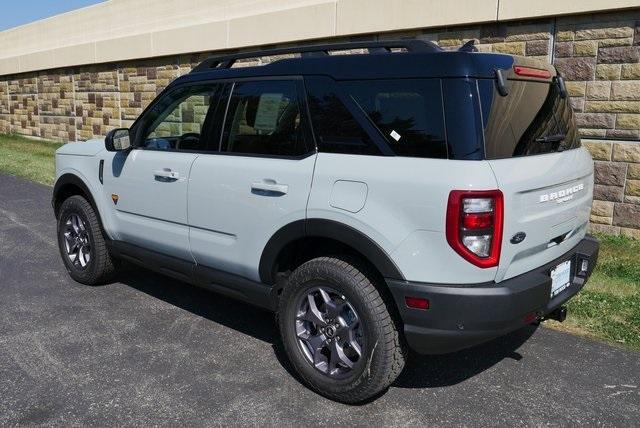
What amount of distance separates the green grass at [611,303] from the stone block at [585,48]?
7.15 feet

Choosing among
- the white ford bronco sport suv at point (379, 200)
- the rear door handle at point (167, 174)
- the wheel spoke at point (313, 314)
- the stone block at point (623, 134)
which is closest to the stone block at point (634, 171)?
the stone block at point (623, 134)

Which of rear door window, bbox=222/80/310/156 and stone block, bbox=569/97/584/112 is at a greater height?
stone block, bbox=569/97/584/112

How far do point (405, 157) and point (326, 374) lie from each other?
1293mm

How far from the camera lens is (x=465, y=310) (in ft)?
9.20

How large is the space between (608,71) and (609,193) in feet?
4.29

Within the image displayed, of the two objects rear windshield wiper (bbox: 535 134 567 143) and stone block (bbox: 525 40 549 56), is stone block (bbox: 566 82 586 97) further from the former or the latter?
Answer: rear windshield wiper (bbox: 535 134 567 143)

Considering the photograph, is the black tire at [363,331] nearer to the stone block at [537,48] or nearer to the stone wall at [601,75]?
the stone wall at [601,75]

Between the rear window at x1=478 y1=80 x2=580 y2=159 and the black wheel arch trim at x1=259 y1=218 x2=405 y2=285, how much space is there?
720 mm

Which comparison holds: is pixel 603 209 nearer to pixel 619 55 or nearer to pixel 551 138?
pixel 619 55

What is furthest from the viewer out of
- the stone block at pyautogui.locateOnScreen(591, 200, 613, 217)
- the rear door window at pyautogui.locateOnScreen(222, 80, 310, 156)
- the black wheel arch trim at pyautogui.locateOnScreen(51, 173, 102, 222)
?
the stone block at pyautogui.locateOnScreen(591, 200, 613, 217)

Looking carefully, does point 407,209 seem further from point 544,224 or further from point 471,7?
point 471,7

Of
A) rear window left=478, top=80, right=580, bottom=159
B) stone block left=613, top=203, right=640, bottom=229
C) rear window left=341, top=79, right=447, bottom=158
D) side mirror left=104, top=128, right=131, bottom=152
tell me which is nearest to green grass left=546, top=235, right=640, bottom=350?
stone block left=613, top=203, right=640, bottom=229

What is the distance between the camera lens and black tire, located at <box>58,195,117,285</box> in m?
4.92

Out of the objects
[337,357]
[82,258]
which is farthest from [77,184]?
[337,357]
